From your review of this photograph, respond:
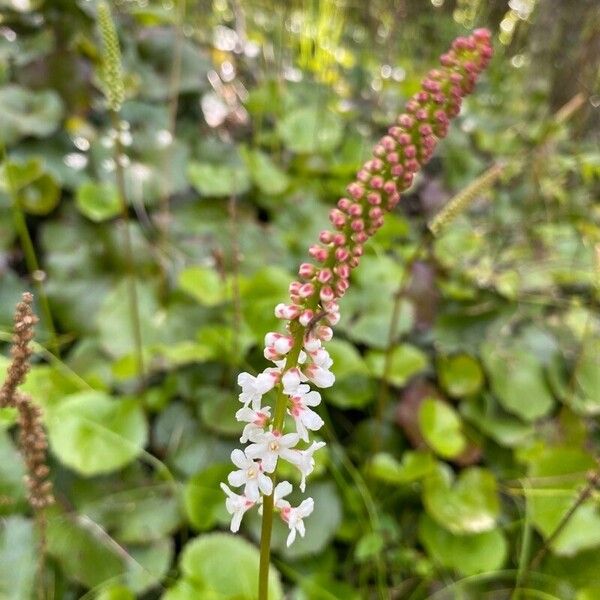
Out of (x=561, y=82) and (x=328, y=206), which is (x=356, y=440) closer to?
(x=328, y=206)

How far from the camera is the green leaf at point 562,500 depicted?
1.37 m

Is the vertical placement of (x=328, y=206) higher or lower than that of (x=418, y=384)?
higher

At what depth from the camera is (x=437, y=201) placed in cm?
243

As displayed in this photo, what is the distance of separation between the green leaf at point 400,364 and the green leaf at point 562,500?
37 centimetres

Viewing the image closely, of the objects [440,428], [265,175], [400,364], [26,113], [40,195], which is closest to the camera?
[440,428]

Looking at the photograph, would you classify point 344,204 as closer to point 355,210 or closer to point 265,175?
point 355,210

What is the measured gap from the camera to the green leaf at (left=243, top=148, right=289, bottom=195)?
7.06 feet

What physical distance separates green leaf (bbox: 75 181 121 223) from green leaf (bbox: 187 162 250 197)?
28 cm

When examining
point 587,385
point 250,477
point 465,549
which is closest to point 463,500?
point 465,549

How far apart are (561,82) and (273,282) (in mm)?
2674

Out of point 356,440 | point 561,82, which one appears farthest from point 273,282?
point 561,82

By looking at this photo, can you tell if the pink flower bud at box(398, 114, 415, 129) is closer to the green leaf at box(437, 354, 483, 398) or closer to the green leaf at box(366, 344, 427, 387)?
the green leaf at box(366, 344, 427, 387)

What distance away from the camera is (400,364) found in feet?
5.43

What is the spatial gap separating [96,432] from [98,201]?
82cm
